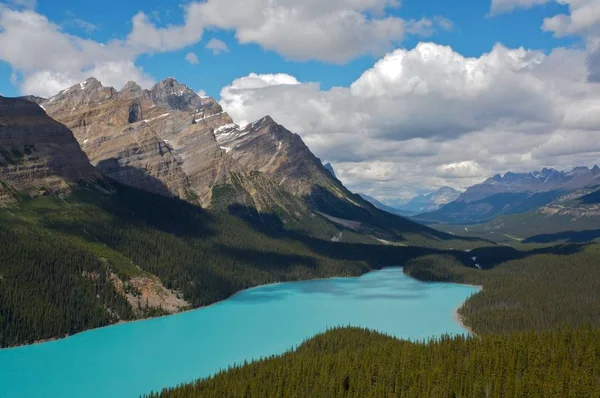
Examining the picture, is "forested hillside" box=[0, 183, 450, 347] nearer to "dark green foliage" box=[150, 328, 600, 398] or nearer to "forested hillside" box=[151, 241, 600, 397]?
"forested hillside" box=[151, 241, 600, 397]

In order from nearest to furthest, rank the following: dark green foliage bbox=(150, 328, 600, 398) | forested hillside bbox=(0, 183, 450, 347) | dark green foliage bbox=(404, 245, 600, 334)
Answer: dark green foliage bbox=(150, 328, 600, 398), forested hillside bbox=(0, 183, 450, 347), dark green foliage bbox=(404, 245, 600, 334)

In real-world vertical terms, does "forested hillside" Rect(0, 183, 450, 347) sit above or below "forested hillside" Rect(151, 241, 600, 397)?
above

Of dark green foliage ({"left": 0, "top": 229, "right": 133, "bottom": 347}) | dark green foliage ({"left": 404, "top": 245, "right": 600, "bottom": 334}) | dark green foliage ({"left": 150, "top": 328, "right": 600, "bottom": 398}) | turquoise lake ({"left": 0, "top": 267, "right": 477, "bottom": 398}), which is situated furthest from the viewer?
dark green foliage ({"left": 404, "top": 245, "right": 600, "bottom": 334})

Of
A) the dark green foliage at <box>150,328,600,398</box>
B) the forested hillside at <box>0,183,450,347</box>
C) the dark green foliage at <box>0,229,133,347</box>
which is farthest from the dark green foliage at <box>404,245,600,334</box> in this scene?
the dark green foliage at <box>0,229,133,347</box>

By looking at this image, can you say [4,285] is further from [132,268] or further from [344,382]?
[344,382]

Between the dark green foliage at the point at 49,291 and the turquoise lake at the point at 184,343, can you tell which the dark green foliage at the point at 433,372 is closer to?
the turquoise lake at the point at 184,343

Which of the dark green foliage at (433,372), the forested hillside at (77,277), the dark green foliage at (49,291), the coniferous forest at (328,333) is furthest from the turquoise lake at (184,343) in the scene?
the dark green foliage at (433,372)
